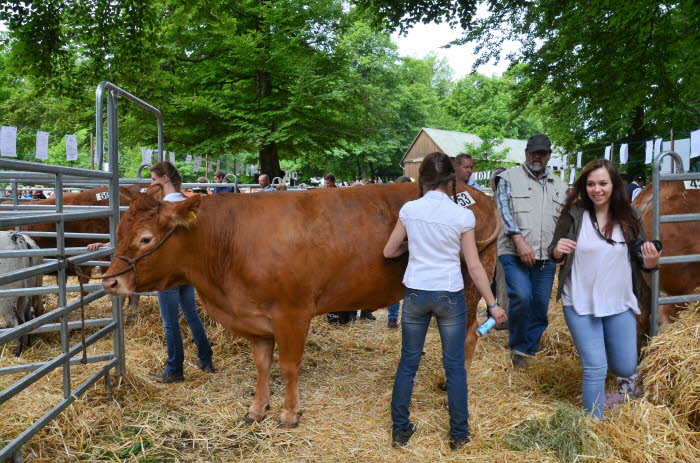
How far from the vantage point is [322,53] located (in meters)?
20.6

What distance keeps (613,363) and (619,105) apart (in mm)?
9210

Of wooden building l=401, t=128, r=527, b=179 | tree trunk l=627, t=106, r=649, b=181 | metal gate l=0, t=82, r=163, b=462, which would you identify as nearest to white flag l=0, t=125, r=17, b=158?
metal gate l=0, t=82, r=163, b=462

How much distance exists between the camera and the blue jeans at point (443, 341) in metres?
3.35

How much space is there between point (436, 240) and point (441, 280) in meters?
0.26

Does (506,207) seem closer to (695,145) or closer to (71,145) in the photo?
(695,145)

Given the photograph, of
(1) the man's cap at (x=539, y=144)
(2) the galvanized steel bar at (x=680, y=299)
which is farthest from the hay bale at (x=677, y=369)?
(1) the man's cap at (x=539, y=144)

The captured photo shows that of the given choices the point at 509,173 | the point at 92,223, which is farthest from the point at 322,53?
the point at 509,173

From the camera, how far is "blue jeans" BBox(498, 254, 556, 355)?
4891 mm

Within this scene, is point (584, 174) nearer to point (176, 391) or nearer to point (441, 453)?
point (441, 453)

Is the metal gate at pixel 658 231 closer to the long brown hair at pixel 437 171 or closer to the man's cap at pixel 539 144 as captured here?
the man's cap at pixel 539 144

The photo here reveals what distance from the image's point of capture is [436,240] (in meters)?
3.34

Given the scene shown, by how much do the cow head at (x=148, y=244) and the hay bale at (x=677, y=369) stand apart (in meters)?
3.45

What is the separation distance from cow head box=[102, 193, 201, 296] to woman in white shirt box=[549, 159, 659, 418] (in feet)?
8.82

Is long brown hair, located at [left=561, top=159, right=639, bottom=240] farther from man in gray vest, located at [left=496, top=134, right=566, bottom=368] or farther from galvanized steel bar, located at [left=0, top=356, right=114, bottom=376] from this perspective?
galvanized steel bar, located at [left=0, top=356, right=114, bottom=376]
